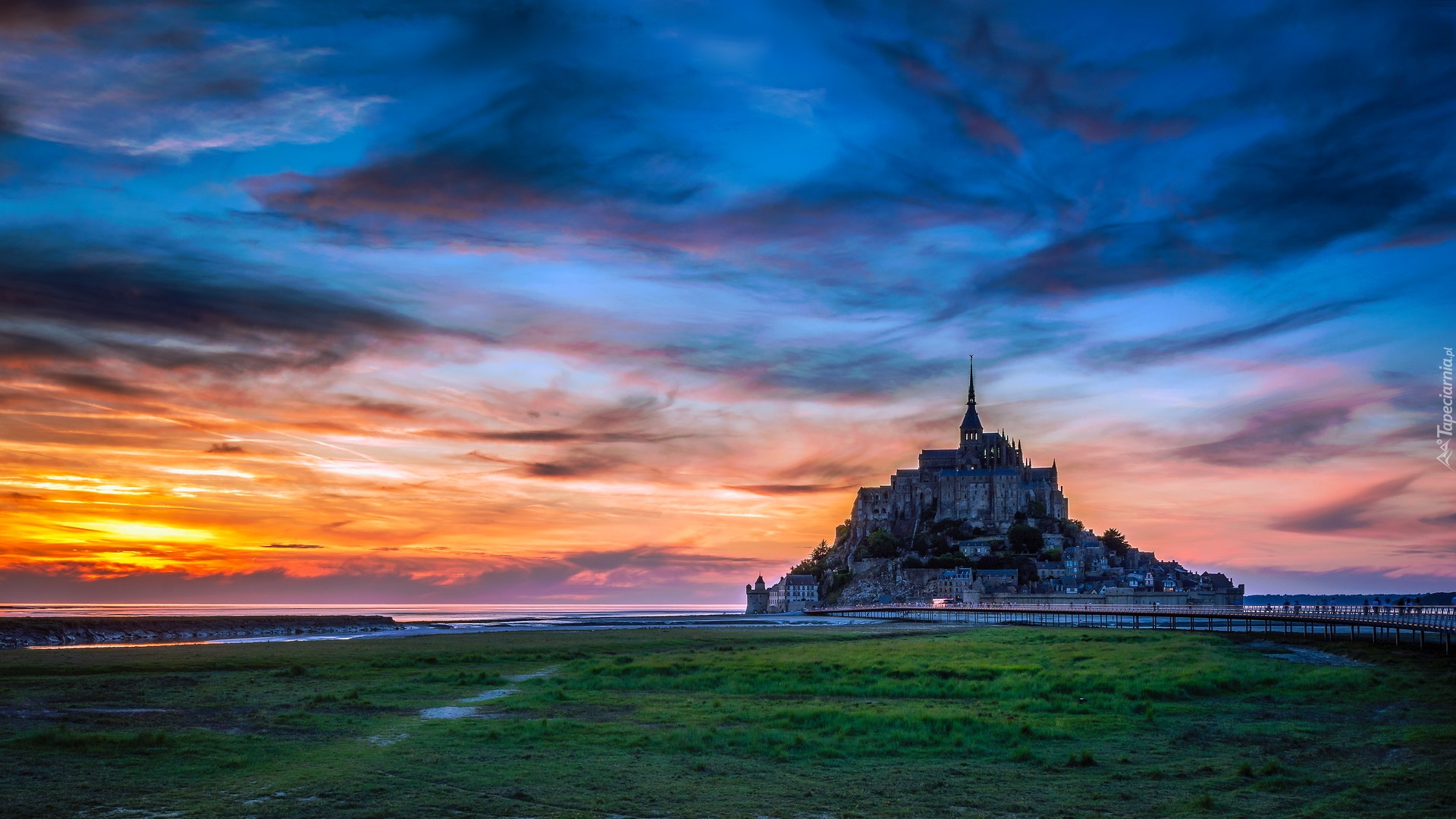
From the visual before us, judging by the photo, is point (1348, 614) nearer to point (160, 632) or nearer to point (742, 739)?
point (742, 739)

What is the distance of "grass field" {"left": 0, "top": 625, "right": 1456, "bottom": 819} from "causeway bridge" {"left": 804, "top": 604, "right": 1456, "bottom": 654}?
1190 centimetres

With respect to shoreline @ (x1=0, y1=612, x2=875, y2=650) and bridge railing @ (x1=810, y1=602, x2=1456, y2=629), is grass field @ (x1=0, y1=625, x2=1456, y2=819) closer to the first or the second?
bridge railing @ (x1=810, y1=602, x2=1456, y2=629)

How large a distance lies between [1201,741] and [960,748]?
633cm

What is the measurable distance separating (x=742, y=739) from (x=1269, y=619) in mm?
67124

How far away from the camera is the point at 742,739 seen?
1057 inches

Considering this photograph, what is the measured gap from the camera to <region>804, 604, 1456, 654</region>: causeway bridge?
60.6 meters

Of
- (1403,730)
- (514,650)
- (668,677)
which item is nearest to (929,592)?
(514,650)

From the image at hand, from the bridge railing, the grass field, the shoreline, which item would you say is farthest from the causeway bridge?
the shoreline

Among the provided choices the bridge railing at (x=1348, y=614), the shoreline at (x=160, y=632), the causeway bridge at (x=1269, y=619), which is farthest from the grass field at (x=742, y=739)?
the shoreline at (x=160, y=632)

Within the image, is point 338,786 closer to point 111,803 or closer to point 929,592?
point 111,803

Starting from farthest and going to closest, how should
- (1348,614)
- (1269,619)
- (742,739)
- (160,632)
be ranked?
(160,632), (1269,619), (1348,614), (742,739)

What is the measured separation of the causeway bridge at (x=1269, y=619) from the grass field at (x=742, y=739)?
1190 centimetres

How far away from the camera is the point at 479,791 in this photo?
795 inches

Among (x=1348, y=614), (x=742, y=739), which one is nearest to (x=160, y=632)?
(x=742, y=739)
